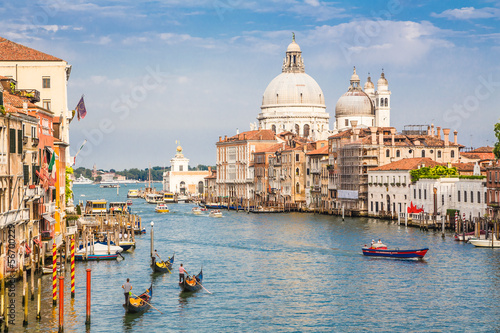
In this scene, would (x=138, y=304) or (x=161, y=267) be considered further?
(x=161, y=267)

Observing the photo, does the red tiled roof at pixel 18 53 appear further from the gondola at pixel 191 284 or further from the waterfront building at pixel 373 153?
the waterfront building at pixel 373 153

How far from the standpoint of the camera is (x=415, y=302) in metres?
30.2

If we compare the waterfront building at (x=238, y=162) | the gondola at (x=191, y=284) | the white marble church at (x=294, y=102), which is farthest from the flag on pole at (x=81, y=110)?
the white marble church at (x=294, y=102)

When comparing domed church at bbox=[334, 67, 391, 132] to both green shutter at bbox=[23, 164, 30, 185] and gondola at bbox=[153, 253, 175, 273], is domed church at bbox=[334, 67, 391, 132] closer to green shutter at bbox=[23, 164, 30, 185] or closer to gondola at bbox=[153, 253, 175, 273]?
gondola at bbox=[153, 253, 175, 273]

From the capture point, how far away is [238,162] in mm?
121062

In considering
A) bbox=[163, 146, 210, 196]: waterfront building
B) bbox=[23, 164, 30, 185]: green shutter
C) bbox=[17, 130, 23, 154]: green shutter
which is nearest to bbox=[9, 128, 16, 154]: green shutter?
bbox=[17, 130, 23, 154]: green shutter

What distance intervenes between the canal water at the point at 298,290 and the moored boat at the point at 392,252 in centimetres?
35

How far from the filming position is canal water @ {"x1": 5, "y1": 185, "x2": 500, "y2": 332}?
1061 inches

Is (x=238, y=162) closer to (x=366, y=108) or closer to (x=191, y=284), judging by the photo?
(x=366, y=108)

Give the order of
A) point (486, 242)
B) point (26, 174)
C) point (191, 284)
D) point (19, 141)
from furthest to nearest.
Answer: point (486, 242) → point (191, 284) → point (26, 174) → point (19, 141)

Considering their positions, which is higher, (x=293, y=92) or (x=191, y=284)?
(x=293, y=92)

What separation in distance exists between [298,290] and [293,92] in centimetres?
10354

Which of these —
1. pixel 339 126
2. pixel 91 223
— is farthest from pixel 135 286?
pixel 339 126

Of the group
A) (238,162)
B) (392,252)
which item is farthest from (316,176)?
(392,252)
